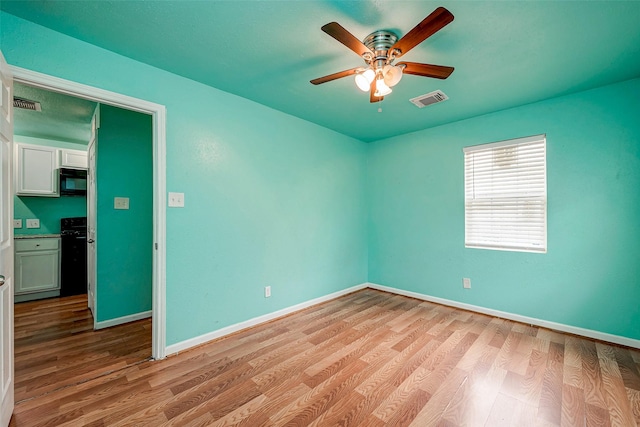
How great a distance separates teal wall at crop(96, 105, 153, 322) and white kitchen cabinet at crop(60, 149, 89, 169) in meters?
2.09

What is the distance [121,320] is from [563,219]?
493cm

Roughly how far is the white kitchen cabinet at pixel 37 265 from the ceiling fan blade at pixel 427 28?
5.33 metres

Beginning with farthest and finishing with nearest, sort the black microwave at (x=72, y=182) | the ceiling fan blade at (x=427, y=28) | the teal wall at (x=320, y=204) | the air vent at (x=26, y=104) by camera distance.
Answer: the black microwave at (x=72, y=182) < the air vent at (x=26, y=104) < the teal wall at (x=320, y=204) < the ceiling fan blade at (x=427, y=28)

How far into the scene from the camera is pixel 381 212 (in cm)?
423

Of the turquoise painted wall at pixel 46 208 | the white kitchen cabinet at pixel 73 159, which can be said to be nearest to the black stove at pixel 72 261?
the turquoise painted wall at pixel 46 208

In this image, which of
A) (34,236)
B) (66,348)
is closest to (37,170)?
(34,236)

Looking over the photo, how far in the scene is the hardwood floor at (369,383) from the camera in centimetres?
158

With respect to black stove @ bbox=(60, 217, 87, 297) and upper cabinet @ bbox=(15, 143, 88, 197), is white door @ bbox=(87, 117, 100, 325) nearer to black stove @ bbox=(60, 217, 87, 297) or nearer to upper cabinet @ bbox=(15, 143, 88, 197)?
black stove @ bbox=(60, 217, 87, 297)

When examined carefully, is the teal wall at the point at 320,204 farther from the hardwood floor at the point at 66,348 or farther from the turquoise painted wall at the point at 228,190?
the hardwood floor at the point at 66,348

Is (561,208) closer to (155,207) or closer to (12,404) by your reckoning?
(155,207)

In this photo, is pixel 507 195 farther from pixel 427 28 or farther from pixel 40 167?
pixel 40 167

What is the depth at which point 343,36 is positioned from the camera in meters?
1.47

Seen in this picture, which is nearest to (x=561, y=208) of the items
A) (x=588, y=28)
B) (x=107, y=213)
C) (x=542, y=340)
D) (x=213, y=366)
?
(x=542, y=340)

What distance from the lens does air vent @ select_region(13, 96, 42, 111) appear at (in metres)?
2.81
